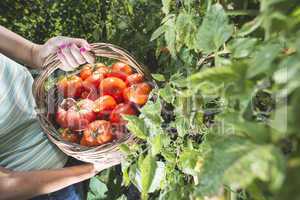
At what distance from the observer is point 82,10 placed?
2.63 meters

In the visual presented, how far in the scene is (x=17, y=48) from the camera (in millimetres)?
1527

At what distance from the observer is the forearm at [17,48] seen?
151 centimetres

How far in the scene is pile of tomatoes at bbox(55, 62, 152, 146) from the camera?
1299 mm

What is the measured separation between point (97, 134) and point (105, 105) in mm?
101

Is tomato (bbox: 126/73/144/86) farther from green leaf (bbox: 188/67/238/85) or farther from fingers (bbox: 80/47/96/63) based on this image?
green leaf (bbox: 188/67/238/85)

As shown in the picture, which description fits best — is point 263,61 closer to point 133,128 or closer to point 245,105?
point 245,105

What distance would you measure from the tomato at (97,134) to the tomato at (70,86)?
0.14m

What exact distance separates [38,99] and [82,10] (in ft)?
4.33

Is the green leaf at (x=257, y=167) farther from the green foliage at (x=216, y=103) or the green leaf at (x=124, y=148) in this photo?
the green leaf at (x=124, y=148)

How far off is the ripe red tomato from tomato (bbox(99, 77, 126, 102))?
0.01m

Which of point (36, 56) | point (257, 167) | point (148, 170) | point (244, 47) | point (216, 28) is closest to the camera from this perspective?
point (257, 167)

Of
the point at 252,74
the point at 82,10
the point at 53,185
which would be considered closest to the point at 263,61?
the point at 252,74

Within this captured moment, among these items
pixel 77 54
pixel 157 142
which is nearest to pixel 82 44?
pixel 77 54

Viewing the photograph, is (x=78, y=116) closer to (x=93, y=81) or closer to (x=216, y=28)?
(x=93, y=81)
